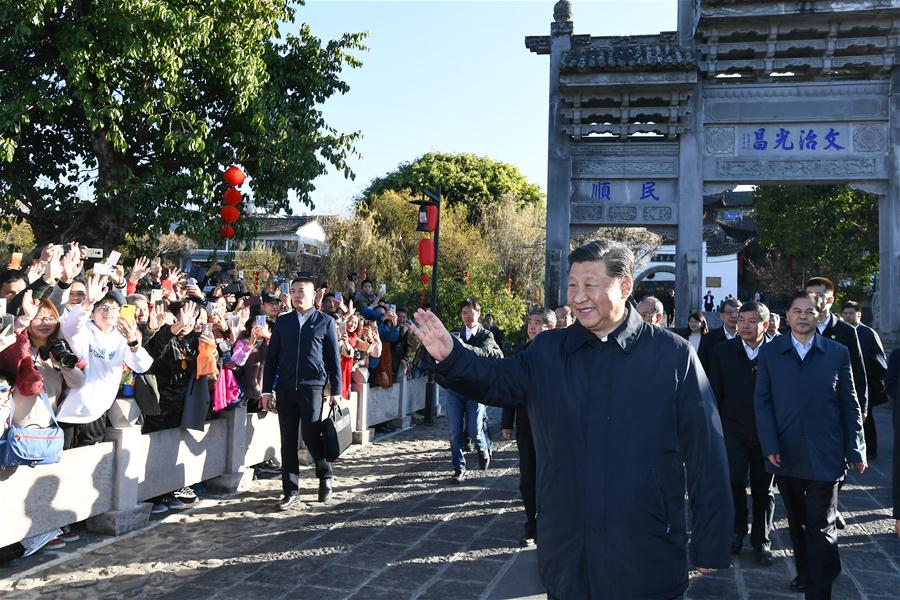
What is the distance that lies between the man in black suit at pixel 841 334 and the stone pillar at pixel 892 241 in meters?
7.38

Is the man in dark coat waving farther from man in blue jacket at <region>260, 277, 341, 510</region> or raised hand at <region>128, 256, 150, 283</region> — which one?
raised hand at <region>128, 256, 150, 283</region>

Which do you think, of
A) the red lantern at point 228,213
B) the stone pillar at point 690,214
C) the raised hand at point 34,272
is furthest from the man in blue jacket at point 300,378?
the stone pillar at point 690,214

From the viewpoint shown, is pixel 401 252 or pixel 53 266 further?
pixel 401 252

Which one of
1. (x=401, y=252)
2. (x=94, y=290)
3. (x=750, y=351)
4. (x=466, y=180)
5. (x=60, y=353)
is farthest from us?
(x=466, y=180)

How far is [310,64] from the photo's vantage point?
1423 centimetres

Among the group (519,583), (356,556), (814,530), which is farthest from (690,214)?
(356,556)

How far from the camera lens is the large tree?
10922 mm

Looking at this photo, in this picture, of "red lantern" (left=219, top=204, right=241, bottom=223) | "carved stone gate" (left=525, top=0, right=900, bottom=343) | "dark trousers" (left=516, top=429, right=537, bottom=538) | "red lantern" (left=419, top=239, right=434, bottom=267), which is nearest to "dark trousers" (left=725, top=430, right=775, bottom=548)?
"dark trousers" (left=516, top=429, right=537, bottom=538)

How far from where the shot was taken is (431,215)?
43.0 ft

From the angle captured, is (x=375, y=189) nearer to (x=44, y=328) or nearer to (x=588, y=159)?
(x=588, y=159)

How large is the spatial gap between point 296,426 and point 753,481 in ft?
12.6

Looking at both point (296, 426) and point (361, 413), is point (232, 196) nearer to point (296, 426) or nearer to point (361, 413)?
point (361, 413)

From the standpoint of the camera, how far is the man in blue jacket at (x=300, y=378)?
6316 millimetres

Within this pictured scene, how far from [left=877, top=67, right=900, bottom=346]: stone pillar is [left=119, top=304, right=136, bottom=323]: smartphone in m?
12.9
